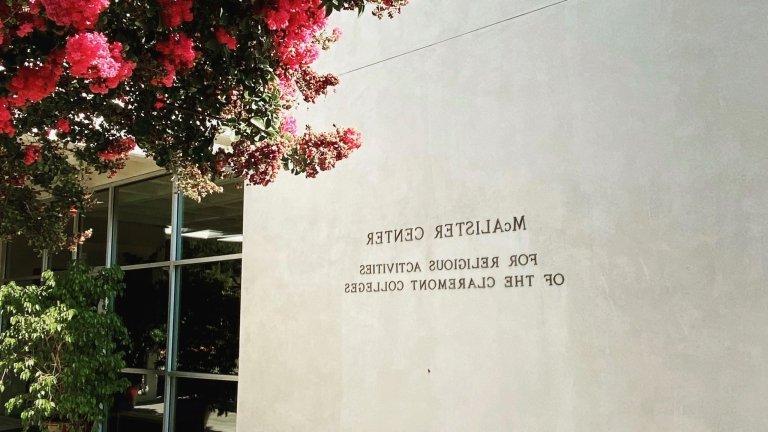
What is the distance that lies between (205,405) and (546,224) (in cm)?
499

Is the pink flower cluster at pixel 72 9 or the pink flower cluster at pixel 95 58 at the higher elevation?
the pink flower cluster at pixel 72 9

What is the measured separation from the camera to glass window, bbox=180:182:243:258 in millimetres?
7945

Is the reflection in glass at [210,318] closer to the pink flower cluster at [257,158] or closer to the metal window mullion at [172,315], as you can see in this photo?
the metal window mullion at [172,315]

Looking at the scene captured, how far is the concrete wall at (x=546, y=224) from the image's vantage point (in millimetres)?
4309

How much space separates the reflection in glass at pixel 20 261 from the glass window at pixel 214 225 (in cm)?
470

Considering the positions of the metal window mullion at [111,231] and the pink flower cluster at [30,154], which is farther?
the metal window mullion at [111,231]

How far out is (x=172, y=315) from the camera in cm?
877

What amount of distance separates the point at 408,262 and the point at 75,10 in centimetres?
376

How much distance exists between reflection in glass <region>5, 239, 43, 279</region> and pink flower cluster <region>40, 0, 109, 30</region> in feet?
34.9

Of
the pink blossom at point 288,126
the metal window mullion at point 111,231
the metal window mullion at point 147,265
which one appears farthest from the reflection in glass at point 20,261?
the pink blossom at point 288,126

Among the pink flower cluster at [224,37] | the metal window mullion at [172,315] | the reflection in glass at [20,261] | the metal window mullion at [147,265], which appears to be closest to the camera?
the pink flower cluster at [224,37]

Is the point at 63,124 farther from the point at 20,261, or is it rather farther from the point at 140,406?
the point at 20,261

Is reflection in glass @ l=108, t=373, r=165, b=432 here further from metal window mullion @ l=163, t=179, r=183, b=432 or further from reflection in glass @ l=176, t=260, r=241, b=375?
reflection in glass @ l=176, t=260, r=241, b=375

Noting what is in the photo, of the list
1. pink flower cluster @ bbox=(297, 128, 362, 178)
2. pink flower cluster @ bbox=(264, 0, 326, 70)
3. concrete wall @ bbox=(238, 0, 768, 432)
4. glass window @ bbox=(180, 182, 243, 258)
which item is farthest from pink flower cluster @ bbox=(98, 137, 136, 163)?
glass window @ bbox=(180, 182, 243, 258)
